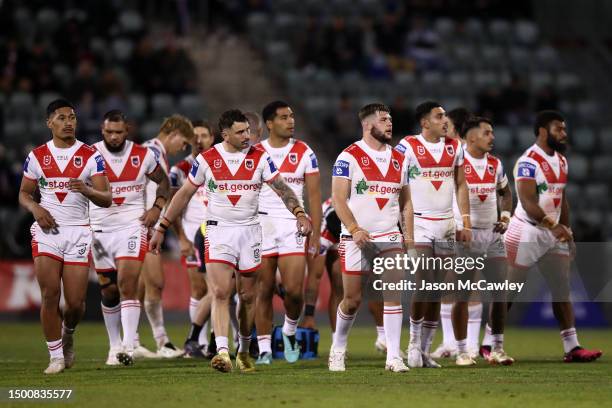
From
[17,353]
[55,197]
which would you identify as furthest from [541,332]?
[55,197]

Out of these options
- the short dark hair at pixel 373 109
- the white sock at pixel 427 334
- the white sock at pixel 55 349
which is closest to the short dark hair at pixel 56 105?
the white sock at pixel 55 349

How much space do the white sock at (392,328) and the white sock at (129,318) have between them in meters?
3.21

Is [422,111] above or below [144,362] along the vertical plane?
above

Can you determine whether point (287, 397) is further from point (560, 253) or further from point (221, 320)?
point (560, 253)

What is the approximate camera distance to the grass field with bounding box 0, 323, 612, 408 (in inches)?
379

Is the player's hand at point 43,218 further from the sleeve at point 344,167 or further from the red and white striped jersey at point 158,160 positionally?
the sleeve at point 344,167

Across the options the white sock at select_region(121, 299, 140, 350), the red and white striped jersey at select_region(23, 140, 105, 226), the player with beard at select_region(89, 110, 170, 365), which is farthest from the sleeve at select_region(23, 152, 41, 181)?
the white sock at select_region(121, 299, 140, 350)

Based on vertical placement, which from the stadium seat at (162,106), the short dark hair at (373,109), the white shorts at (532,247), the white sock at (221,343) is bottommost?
the white sock at (221,343)

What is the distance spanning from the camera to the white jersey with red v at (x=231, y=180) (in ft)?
39.8

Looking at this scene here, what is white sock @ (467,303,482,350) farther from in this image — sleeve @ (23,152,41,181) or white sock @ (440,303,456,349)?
sleeve @ (23,152,41,181)

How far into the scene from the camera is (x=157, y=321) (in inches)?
603

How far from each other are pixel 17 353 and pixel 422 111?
6282 mm

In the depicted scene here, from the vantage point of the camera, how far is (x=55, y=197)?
482 inches

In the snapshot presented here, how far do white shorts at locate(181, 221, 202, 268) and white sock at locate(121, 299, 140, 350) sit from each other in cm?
157
